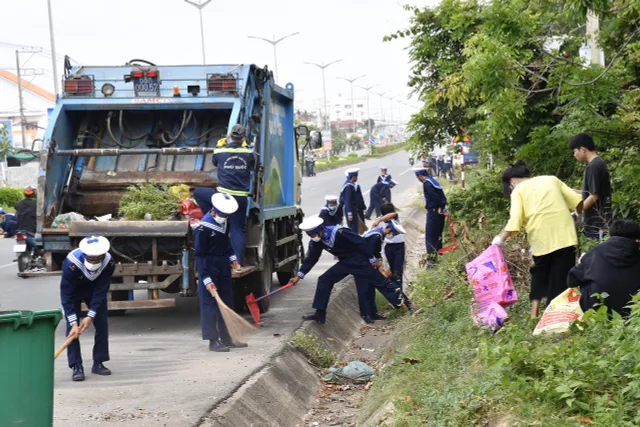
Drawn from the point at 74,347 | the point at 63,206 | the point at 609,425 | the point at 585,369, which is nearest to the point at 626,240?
the point at 585,369

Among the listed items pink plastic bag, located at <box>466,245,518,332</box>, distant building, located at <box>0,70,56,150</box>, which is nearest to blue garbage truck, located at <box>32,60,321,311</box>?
pink plastic bag, located at <box>466,245,518,332</box>

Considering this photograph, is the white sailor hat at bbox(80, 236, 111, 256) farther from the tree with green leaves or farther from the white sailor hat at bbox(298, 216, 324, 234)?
the tree with green leaves

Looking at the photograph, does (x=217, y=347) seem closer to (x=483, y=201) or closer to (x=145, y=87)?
(x=145, y=87)

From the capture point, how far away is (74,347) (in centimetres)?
798

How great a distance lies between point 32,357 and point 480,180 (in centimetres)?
935

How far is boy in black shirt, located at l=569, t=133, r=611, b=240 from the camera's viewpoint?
796cm

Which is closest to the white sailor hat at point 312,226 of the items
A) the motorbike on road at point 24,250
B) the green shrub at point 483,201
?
the green shrub at point 483,201

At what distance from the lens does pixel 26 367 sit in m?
5.41

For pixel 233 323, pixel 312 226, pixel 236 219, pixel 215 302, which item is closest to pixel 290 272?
pixel 236 219

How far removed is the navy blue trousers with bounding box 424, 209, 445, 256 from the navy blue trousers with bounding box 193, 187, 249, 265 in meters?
3.93

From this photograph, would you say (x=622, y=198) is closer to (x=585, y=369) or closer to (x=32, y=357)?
(x=585, y=369)

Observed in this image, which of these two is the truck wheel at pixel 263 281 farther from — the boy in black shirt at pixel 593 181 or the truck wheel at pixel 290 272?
the boy in black shirt at pixel 593 181

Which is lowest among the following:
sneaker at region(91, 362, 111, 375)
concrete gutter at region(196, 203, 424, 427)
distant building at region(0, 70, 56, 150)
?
concrete gutter at region(196, 203, 424, 427)

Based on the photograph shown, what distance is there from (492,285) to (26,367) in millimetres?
3746
